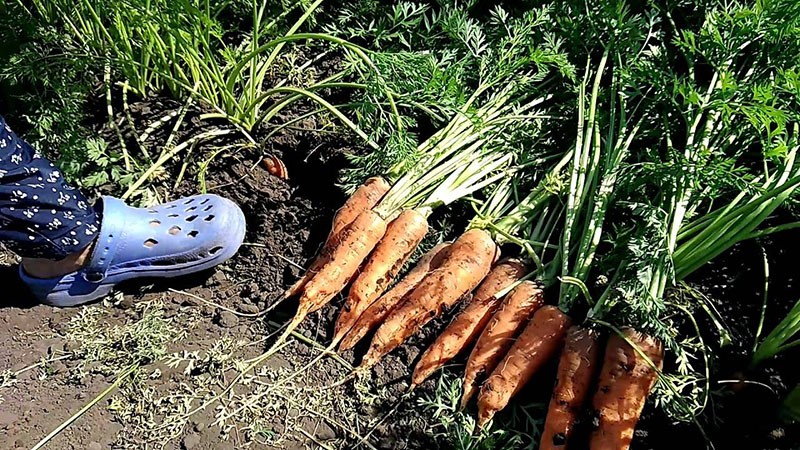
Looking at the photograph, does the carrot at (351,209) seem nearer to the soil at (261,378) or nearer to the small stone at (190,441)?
the soil at (261,378)

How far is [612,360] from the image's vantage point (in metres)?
1.72

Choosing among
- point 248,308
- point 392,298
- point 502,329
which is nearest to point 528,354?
point 502,329

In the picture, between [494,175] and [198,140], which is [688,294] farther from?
[198,140]

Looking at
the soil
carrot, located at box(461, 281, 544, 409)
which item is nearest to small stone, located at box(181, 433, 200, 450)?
the soil

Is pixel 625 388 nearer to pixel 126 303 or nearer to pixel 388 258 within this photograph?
pixel 388 258

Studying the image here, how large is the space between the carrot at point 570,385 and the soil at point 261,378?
12 centimetres

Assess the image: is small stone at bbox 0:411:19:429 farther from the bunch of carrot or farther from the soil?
the bunch of carrot

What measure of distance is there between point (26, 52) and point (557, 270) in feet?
5.06

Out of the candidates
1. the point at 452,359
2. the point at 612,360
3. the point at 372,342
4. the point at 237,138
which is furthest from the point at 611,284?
the point at 237,138

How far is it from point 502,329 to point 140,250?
0.92 meters

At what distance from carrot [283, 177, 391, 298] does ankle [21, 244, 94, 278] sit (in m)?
0.51

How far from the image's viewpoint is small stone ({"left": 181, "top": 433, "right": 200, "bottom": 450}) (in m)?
1.70

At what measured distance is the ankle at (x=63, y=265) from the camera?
1945 millimetres

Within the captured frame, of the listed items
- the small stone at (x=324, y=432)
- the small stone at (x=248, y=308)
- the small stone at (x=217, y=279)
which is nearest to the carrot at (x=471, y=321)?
the small stone at (x=324, y=432)
